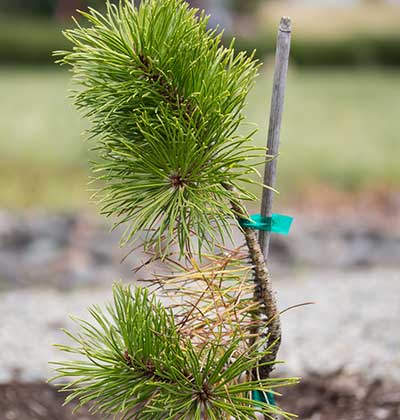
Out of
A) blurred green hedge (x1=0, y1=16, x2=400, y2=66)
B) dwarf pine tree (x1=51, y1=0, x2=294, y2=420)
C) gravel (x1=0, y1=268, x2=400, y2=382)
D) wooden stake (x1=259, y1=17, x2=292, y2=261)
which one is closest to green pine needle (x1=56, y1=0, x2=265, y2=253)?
dwarf pine tree (x1=51, y1=0, x2=294, y2=420)

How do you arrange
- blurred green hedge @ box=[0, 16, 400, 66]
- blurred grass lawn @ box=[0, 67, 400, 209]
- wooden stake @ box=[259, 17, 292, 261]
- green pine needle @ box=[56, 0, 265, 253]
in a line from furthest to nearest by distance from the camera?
blurred green hedge @ box=[0, 16, 400, 66] < blurred grass lawn @ box=[0, 67, 400, 209] < wooden stake @ box=[259, 17, 292, 261] < green pine needle @ box=[56, 0, 265, 253]

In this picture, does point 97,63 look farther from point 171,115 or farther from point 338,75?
point 338,75

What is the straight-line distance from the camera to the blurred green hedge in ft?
35.6

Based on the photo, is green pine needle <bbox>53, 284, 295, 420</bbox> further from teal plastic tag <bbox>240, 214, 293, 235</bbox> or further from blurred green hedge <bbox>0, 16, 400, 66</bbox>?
blurred green hedge <bbox>0, 16, 400, 66</bbox>

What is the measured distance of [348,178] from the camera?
6.53 meters

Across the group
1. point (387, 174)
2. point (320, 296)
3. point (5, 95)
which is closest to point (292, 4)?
point (5, 95)

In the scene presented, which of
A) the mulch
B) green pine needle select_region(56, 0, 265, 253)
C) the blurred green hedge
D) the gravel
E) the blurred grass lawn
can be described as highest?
the blurred green hedge

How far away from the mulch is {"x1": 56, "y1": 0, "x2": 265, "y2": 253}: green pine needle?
133cm

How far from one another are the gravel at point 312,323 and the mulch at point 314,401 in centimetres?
11

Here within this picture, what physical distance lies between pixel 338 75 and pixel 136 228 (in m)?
9.88

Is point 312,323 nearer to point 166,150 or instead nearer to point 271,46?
point 166,150

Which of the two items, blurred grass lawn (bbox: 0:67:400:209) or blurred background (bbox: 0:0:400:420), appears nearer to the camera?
blurred background (bbox: 0:0:400:420)

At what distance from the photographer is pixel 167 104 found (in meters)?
1.50

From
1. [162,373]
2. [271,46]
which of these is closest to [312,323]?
[162,373]
